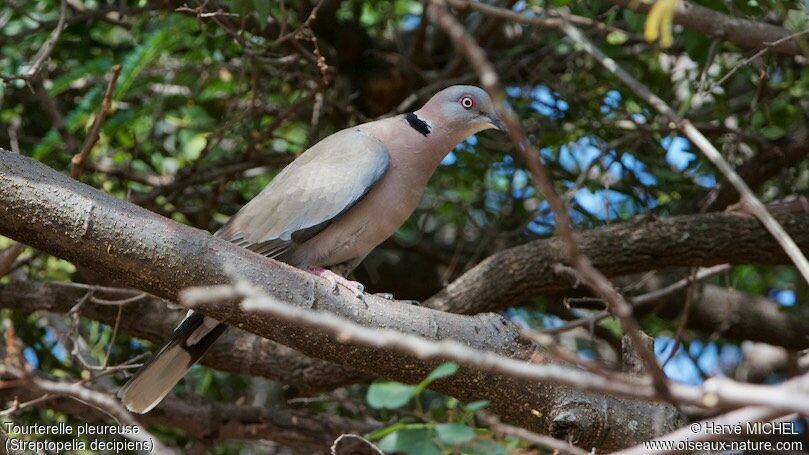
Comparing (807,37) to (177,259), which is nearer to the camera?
(177,259)

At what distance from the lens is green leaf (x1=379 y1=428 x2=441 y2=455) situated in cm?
196

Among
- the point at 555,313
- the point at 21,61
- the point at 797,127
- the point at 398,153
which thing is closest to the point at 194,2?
the point at 21,61

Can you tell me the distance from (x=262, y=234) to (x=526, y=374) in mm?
2506

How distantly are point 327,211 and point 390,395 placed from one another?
191cm

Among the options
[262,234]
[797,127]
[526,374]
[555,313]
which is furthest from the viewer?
[555,313]

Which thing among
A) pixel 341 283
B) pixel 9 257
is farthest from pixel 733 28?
pixel 9 257

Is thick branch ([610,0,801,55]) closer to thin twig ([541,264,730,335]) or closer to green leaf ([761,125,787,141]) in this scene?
green leaf ([761,125,787,141])

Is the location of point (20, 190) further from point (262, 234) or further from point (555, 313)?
point (555, 313)

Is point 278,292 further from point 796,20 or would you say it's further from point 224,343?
point 796,20

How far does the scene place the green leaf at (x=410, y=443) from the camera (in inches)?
77.0

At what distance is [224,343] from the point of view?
14.4 ft

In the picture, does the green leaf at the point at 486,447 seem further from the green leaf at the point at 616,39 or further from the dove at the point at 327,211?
the green leaf at the point at 616,39

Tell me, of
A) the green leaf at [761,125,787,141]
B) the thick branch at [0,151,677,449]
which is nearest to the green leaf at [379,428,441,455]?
the thick branch at [0,151,677,449]

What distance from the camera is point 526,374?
4.82 feet
